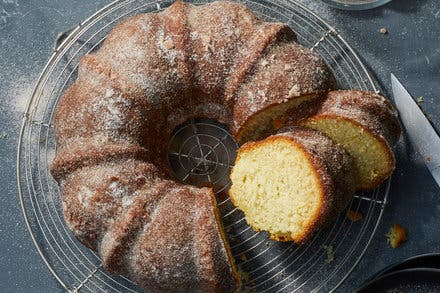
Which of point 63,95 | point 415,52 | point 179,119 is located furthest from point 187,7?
point 415,52

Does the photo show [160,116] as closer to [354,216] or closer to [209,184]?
[209,184]

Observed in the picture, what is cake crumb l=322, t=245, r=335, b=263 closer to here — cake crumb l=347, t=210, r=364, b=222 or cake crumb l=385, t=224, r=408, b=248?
cake crumb l=347, t=210, r=364, b=222

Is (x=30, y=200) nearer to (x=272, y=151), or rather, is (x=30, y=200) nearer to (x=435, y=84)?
(x=272, y=151)

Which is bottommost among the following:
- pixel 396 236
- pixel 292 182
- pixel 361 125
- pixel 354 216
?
pixel 396 236

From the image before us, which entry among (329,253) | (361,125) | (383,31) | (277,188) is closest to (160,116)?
(277,188)

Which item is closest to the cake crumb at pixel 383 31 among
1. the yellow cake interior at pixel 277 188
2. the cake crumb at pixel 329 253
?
the yellow cake interior at pixel 277 188
